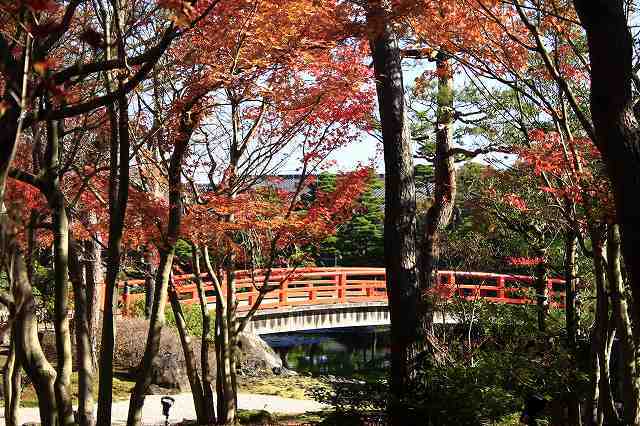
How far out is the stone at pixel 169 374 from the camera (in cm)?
1319

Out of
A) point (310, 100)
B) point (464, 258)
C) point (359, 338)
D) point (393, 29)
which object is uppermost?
point (393, 29)

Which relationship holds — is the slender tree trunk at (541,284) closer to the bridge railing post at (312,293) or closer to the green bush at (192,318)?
the green bush at (192,318)

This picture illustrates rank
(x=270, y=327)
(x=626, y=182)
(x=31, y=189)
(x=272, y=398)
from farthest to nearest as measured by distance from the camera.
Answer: (x=270, y=327), (x=272, y=398), (x=31, y=189), (x=626, y=182)

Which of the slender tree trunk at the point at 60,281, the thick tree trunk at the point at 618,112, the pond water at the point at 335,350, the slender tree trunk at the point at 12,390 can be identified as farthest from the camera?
the pond water at the point at 335,350

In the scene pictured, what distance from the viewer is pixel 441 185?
959 cm

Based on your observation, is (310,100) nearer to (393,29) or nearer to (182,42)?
(393,29)

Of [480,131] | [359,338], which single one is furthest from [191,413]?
[359,338]

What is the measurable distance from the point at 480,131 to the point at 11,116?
872 cm

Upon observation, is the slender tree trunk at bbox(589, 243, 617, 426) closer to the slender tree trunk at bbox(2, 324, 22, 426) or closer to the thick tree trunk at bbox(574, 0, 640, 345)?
the thick tree trunk at bbox(574, 0, 640, 345)

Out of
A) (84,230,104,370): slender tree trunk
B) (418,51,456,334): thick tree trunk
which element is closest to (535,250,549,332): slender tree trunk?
(418,51,456,334): thick tree trunk

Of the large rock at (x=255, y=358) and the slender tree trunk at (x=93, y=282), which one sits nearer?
the slender tree trunk at (x=93, y=282)

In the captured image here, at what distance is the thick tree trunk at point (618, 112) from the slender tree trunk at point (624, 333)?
2159mm

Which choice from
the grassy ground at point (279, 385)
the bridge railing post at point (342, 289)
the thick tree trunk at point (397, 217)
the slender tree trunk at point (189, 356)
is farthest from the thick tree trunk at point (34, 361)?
the bridge railing post at point (342, 289)

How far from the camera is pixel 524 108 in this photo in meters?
10.0
